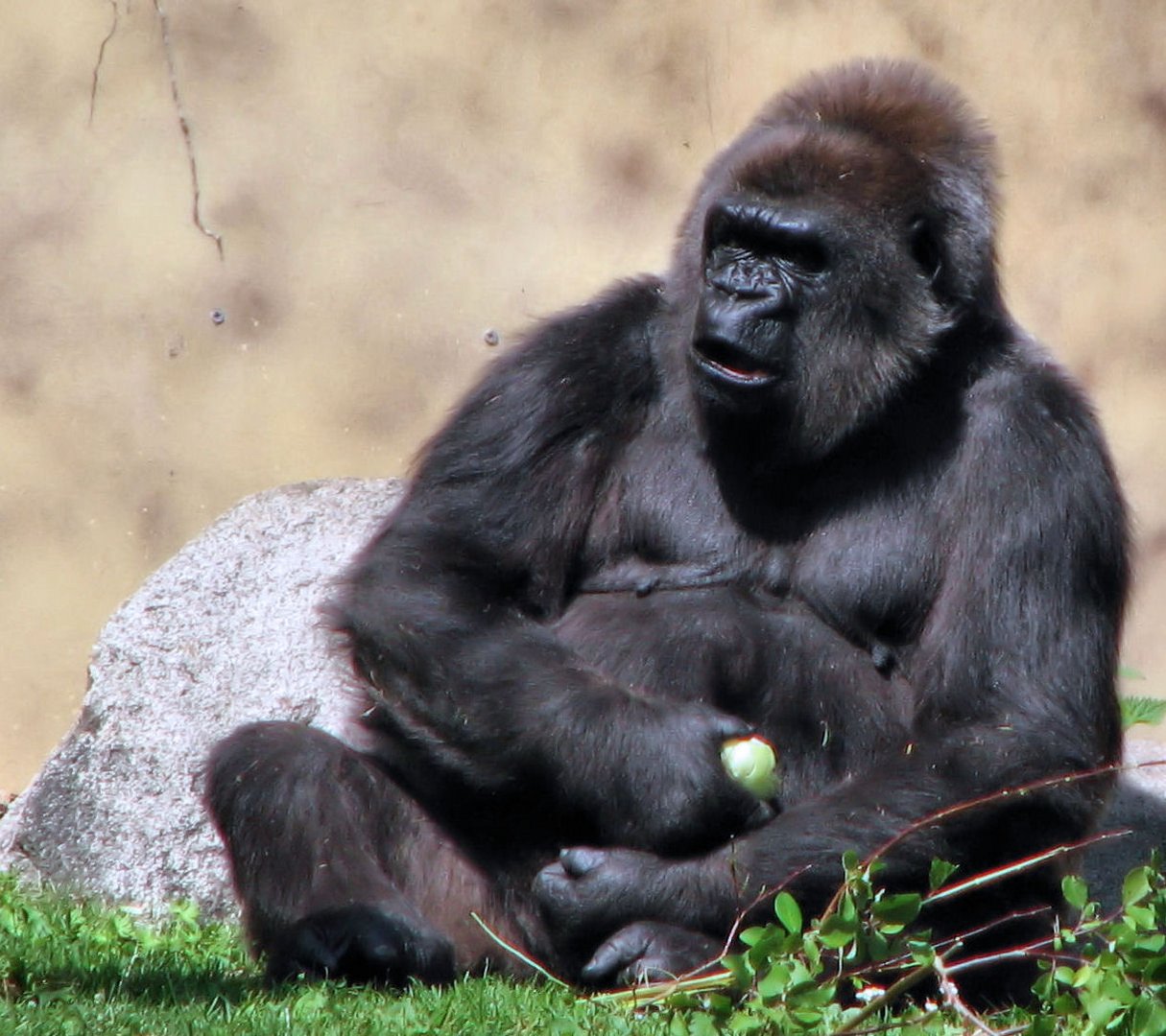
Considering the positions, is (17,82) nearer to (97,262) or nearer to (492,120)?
(97,262)

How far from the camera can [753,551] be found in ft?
15.5

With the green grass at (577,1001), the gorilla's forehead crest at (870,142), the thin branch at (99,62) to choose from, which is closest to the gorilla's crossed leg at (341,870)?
the green grass at (577,1001)

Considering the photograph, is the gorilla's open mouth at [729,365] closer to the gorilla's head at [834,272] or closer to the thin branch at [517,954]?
the gorilla's head at [834,272]

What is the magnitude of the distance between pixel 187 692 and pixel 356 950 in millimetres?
1918

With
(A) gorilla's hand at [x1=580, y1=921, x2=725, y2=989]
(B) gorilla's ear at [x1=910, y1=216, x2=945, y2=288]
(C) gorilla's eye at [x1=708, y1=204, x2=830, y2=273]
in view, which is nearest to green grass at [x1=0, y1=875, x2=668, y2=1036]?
(A) gorilla's hand at [x1=580, y1=921, x2=725, y2=989]

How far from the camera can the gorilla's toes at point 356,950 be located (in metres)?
4.35

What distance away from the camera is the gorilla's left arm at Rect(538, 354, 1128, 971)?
425 centimetres

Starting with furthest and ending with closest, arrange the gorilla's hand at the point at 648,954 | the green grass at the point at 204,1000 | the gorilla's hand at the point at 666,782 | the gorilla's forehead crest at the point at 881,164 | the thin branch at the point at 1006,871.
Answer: the gorilla's forehead crest at the point at 881,164 → the gorilla's hand at the point at 666,782 → the gorilla's hand at the point at 648,954 → the thin branch at the point at 1006,871 → the green grass at the point at 204,1000

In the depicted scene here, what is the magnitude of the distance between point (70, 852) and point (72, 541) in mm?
1387

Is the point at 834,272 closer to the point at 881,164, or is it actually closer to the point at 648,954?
the point at 881,164

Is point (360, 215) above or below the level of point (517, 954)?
above

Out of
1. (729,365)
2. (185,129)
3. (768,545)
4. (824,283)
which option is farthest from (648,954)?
(185,129)

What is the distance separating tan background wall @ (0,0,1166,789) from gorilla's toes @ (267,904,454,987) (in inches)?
103

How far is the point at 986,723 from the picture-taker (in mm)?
4312
